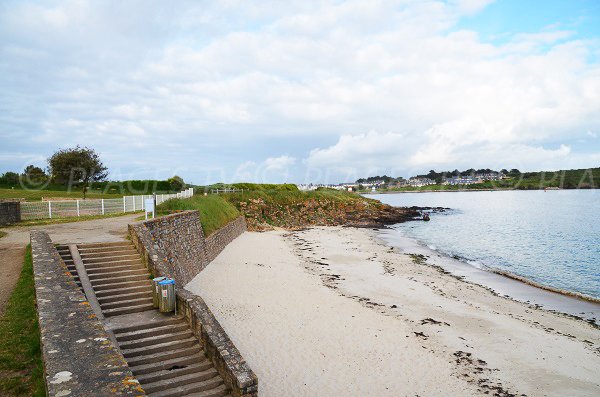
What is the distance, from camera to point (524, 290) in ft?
67.6

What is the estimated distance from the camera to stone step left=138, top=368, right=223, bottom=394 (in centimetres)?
793

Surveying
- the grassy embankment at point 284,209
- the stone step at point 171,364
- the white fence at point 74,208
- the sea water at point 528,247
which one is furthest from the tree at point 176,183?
the stone step at point 171,364

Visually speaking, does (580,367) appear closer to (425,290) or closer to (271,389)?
(425,290)

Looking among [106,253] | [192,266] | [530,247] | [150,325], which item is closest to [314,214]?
[530,247]

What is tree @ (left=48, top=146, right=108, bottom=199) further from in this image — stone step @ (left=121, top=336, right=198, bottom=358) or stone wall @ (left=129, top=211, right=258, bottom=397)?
stone step @ (left=121, top=336, right=198, bottom=358)

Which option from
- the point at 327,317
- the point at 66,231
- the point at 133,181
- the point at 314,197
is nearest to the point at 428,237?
the point at 314,197

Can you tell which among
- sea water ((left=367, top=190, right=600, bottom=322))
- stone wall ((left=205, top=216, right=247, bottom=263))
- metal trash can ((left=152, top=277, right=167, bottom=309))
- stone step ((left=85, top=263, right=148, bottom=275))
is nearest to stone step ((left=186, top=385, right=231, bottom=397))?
metal trash can ((left=152, top=277, right=167, bottom=309))

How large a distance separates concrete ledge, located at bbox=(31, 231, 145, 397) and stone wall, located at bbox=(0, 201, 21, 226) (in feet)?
51.5

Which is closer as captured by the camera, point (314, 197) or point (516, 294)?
point (516, 294)

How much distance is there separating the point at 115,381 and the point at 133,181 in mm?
52769

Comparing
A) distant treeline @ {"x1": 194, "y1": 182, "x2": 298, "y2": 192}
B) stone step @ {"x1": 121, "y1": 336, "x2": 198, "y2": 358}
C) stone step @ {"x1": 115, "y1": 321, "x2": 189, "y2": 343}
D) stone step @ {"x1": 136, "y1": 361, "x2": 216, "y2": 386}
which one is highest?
distant treeline @ {"x1": 194, "y1": 182, "x2": 298, "y2": 192}

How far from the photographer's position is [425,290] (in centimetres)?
1858

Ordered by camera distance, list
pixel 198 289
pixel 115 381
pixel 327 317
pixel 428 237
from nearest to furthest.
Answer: pixel 115 381
pixel 327 317
pixel 198 289
pixel 428 237

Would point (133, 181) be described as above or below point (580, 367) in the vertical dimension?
above
